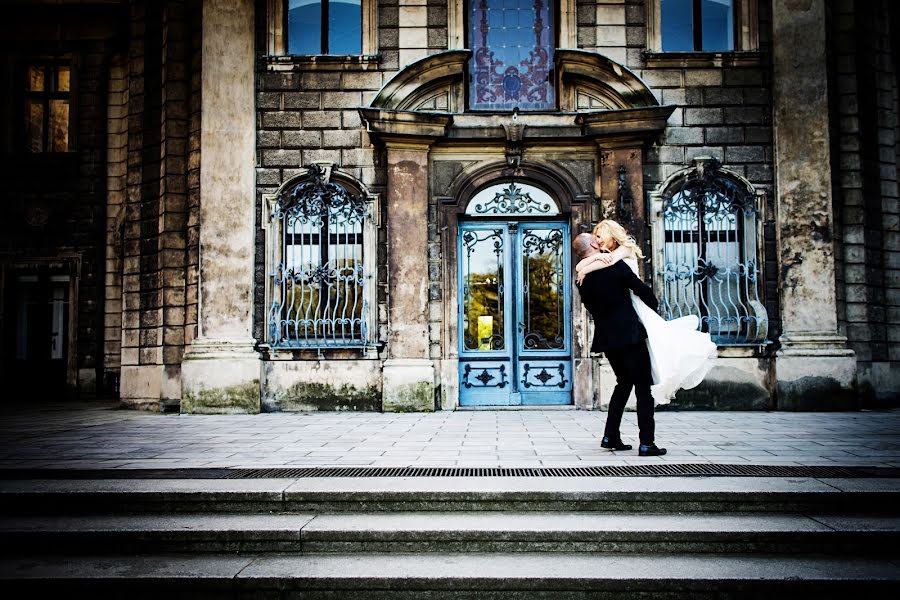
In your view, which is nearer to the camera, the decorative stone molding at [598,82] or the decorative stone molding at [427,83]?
the decorative stone molding at [598,82]

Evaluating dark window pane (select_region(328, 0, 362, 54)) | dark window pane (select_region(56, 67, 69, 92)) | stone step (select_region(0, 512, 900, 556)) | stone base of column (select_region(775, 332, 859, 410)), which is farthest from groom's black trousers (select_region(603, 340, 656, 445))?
dark window pane (select_region(56, 67, 69, 92))

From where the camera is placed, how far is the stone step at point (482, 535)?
4.62 m

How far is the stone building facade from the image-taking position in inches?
443

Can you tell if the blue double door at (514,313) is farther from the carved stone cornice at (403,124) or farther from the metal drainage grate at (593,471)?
the metal drainage grate at (593,471)

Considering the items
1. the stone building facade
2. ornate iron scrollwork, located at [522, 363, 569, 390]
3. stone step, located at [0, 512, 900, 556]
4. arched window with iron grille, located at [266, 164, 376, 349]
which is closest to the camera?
stone step, located at [0, 512, 900, 556]

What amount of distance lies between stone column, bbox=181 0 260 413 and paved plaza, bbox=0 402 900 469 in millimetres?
598

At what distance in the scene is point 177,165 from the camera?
12.0 m

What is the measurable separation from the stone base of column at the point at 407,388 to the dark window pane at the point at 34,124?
36.8 feet

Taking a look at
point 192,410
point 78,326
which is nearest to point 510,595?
A: point 192,410

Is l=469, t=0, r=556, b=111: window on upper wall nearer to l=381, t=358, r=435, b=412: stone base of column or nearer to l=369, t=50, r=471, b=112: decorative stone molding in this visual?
l=369, t=50, r=471, b=112: decorative stone molding

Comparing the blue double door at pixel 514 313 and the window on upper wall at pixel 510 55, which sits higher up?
the window on upper wall at pixel 510 55

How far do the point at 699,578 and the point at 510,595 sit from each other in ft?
3.49

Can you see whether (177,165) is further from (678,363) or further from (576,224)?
(678,363)

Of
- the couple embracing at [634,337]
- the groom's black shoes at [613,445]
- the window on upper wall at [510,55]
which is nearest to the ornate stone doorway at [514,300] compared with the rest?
the window on upper wall at [510,55]
